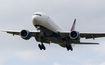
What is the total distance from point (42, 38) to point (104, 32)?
1081 cm

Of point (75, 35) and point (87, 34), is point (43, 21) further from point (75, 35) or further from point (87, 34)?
point (87, 34)

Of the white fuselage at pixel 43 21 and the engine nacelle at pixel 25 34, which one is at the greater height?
the white fuselage at pixel 43 21

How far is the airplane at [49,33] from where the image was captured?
45947 millimetres

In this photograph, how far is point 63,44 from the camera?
53.0m

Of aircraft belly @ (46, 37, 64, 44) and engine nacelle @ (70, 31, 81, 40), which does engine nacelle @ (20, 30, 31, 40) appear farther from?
engine nacelle @ (70, 31, 81, 40)

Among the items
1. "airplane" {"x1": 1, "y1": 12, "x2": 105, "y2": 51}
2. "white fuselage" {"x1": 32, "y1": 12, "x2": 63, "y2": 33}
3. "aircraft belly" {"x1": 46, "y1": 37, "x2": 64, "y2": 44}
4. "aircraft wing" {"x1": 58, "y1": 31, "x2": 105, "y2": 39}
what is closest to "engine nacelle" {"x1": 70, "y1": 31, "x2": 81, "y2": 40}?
"airplane" {"x1": 1, "y1": 12, "x2": 105, "y2": 51}

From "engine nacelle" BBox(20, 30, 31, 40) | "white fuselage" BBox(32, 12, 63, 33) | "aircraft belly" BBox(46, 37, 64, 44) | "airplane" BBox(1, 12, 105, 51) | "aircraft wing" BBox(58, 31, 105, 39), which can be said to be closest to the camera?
"white fuselage" BBox(32, 12, 63, 33)

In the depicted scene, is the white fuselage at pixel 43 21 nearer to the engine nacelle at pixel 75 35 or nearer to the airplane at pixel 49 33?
the airplane at pixel 49 33

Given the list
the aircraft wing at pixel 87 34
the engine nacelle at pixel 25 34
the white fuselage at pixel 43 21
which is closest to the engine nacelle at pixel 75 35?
the aircraft wing at pixel 87 34

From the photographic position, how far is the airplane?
45.9m

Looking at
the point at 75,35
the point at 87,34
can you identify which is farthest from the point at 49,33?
the point at 87,34

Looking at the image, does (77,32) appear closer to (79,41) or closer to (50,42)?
(79,41)

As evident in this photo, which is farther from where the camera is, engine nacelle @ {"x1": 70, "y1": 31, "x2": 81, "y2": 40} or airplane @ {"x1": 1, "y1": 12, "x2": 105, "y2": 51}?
engine nacelle @ {"x1": 70, "y1": 31, "x2": 81, "y2": 40}

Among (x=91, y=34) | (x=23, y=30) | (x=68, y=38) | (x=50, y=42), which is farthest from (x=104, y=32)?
(x=23, y=30)
